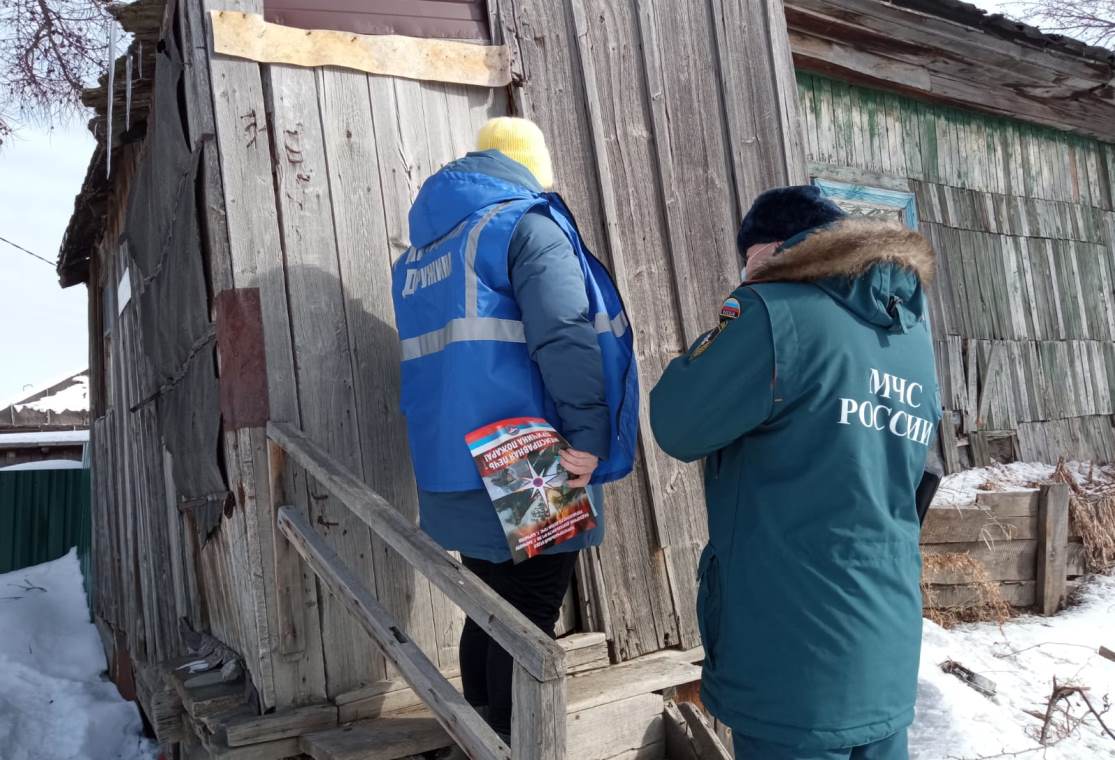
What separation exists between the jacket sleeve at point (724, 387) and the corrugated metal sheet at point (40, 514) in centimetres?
1259

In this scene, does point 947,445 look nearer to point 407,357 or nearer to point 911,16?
point 911,16

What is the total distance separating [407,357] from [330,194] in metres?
0.79

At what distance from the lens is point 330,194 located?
3.12m

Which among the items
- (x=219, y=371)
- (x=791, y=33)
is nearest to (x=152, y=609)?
(x=219, y=371)

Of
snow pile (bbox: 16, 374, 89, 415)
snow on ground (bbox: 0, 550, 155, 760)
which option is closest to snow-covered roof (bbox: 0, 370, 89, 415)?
snow pile (bbox: 16, 374, 89, 415)

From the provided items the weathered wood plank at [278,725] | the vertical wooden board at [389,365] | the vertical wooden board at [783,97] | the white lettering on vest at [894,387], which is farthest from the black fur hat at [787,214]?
the weathered wood plank at [278,725]

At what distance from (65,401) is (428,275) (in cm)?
2626

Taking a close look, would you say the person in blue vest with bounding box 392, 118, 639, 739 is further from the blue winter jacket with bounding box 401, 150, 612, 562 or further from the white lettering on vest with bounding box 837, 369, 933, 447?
the white lettering on vest with bounding box 837, 369, 933, 447

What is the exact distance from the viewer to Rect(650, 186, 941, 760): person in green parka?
1829 mm

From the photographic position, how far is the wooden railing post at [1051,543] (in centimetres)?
538

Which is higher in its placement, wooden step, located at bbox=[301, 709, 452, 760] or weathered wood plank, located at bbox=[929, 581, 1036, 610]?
wooden step, located at bbox=[301, 709, 452, 760]

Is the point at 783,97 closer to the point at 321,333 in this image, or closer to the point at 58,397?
the point at 321,333

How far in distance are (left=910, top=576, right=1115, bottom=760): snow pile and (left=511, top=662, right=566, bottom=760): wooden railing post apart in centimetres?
228

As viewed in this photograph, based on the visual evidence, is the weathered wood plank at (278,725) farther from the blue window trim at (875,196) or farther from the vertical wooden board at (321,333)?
the blue window trim at (875,196)
